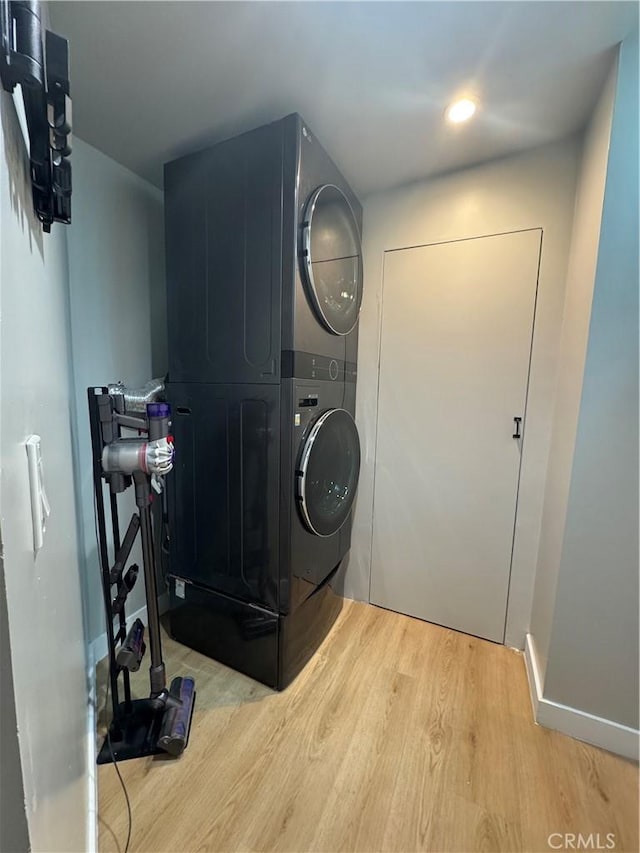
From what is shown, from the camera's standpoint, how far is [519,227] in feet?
5.23

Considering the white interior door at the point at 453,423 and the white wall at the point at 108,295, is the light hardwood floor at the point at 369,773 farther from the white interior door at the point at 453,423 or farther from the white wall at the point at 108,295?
the white wall at the point at 108,295

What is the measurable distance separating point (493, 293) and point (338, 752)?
2033mm

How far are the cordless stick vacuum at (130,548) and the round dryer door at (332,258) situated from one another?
29.0 inches

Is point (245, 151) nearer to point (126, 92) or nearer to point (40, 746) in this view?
point (126, 92)

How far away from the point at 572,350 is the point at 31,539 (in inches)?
69.4

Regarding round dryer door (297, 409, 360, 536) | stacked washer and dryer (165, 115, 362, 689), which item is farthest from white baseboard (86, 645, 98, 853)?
round dryer door (297, 409, 360, 536)

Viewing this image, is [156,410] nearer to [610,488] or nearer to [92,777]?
[92,777]

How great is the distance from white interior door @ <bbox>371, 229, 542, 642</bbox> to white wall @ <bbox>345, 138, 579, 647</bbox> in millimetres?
46

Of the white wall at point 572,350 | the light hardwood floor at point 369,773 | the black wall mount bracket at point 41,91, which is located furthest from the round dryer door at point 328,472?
the black wall mount bracket at point 41,91

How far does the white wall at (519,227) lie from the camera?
1535 mm

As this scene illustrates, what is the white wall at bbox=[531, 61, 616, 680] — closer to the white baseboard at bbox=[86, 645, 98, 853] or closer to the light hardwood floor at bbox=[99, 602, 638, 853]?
the light hardwood floor at bbox=[99, 602, 638, 853]

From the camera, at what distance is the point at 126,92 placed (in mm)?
1247

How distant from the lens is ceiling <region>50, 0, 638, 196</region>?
3.26 feet

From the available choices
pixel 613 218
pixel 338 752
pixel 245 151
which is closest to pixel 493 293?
pixel 613 218
